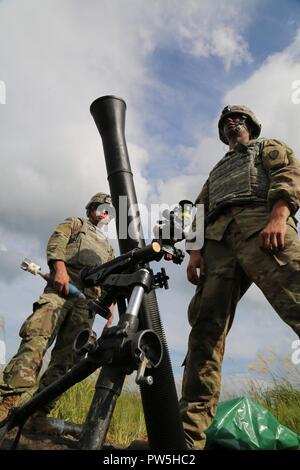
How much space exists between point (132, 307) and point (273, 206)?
59.4 inches

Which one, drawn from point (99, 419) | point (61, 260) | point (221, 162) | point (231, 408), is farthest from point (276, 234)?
point (61, 260)

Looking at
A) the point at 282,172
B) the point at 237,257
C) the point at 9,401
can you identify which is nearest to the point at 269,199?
the point at 282,172

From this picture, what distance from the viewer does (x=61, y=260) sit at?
4453 millimetres

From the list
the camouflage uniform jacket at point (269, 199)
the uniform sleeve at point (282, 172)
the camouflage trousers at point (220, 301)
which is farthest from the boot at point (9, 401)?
the uniform sleeve at point (282, 172)

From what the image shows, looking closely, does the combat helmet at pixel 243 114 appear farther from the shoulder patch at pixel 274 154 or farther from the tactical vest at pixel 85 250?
the tactical vest at pixel 85 250

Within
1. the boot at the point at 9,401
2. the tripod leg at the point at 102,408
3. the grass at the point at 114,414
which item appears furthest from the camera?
the grass at the point at 114,414

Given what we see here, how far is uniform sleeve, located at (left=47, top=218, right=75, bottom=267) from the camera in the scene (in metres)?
4.46

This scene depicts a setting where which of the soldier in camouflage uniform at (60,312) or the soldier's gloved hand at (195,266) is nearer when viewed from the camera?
the soldier's gloved hand at (195,266)

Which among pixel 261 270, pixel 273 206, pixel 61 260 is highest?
pixel 61 260

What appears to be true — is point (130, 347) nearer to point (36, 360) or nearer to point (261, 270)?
point (261, 270)

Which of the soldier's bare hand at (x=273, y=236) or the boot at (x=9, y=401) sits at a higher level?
the soldier's bare hand at (x=273, y=236)

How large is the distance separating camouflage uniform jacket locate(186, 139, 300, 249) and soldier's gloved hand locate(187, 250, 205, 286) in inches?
6.7

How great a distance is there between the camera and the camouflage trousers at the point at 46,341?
3748 millimetres

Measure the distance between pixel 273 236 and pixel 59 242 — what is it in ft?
8.33
